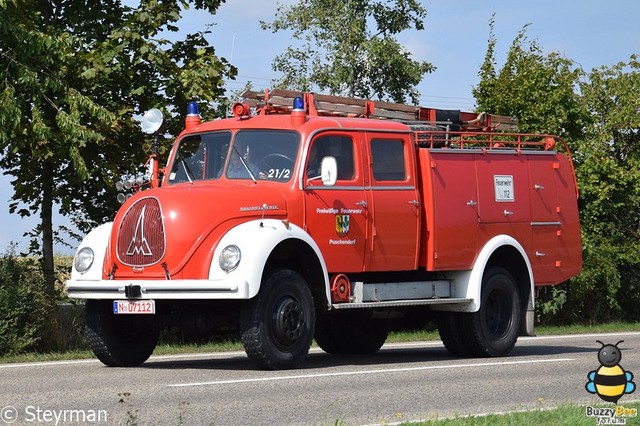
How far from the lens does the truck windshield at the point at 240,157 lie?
1444 cm

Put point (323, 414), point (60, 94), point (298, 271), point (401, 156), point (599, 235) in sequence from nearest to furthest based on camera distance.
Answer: point (323, 414) → point (298, 271) → point (401, 156) → point (60, 94) → point (599, 235)

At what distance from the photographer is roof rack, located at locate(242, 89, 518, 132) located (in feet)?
51.3

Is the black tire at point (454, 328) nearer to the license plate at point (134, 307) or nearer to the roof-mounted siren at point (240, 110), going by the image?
the roof-mounted siren at point (240, 110)

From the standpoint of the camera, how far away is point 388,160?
15.4m

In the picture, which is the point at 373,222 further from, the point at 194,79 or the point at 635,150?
the point at 635,150

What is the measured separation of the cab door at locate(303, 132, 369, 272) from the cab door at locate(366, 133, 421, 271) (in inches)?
7.3

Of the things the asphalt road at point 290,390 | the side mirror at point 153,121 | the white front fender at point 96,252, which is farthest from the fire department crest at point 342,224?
the white front fender at point 96,252

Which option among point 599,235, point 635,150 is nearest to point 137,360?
point 599,235

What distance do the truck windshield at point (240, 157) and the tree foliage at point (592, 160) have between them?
16.3 meters

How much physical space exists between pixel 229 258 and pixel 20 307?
630cm

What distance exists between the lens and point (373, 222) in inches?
590

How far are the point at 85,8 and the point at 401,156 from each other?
366 inches

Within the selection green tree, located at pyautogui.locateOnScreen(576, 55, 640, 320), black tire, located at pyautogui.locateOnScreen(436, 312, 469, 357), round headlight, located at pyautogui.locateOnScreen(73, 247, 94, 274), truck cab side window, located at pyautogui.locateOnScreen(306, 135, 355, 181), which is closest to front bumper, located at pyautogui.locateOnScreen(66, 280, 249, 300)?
round headlight, located at pyautogui.locateOnScreen(73, 247, 94, 274)

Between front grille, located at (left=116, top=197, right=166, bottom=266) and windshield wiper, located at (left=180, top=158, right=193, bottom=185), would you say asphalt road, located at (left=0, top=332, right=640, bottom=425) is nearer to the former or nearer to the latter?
front grille, located at (left=116, top=197, right=166, bottom=266)
